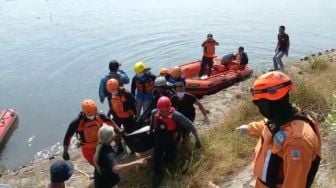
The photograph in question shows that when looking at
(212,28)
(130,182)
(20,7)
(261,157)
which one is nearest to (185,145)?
(130,182)

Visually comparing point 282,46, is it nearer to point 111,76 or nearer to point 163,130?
point 111,76

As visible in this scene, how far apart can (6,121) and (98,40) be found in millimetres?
10986

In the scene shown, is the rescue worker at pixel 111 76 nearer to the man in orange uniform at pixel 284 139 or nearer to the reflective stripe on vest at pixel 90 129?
the reflective stripe on vest at pixel 90 129

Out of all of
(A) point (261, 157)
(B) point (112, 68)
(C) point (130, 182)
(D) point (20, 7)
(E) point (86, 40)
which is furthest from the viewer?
(D) point (20, 7)

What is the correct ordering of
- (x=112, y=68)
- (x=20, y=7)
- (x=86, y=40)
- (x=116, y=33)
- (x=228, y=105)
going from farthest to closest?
(x=20, y=7), (x=116, y=33), (x=86, y=40), (x=228, y=105), (x=112, y=68)

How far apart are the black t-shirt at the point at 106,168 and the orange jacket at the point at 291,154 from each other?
2.23 m

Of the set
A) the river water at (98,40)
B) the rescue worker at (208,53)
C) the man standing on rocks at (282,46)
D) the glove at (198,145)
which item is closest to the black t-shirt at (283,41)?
the man standing on rocks at (282,46)

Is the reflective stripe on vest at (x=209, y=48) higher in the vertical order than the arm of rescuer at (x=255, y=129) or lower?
lower

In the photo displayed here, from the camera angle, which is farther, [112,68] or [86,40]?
[86,40]

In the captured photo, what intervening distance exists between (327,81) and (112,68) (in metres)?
4.29

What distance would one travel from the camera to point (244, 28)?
24.5 meters

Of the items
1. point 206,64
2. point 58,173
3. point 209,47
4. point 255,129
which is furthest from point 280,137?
point 206,64

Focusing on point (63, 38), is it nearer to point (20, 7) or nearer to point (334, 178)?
point (20, 7)

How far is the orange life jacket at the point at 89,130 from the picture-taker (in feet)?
19.0
